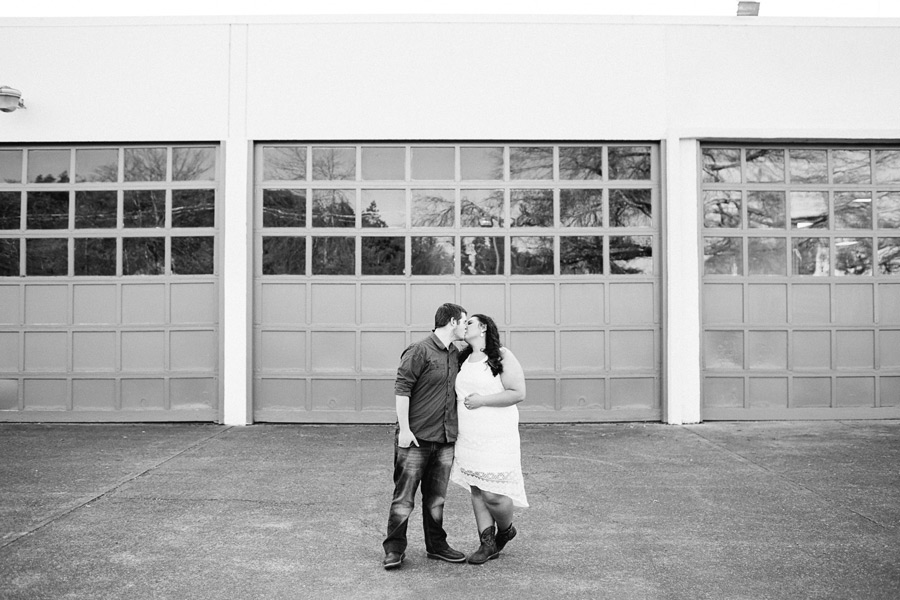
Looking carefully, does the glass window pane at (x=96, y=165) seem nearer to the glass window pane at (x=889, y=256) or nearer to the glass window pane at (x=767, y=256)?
the glass window pane at (x=767, y=256)

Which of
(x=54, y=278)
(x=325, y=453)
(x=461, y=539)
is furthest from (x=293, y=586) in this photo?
(x=54, y=278)

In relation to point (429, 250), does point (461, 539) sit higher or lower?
lower

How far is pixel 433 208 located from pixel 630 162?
2657mm

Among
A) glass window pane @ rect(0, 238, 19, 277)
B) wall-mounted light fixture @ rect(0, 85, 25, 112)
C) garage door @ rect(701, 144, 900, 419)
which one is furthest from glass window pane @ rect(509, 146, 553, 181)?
glass window pane @ rect(0, 238, 19, 277)

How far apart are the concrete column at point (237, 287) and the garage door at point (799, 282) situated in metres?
5.90

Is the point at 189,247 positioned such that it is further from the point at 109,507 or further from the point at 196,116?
the point at 109,507

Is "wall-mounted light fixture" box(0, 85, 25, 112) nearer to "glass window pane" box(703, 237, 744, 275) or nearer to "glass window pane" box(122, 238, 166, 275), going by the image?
"glass window pane" box(122, 238, 166, 275)

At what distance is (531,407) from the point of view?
9.97 m

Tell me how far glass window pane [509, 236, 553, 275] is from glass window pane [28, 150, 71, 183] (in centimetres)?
593

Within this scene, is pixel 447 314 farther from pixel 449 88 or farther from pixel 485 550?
pixel 449 88

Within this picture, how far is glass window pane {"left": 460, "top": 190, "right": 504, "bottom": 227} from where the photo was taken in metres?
10.0

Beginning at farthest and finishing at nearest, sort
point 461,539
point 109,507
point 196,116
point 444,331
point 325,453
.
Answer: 1. point 196,116
2. point 325,453
3. point 109,507
4. point 461,539
5. point 444,331

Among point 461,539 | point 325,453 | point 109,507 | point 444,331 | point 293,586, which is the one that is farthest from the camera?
point 325,453

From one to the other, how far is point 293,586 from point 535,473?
10.9ft
